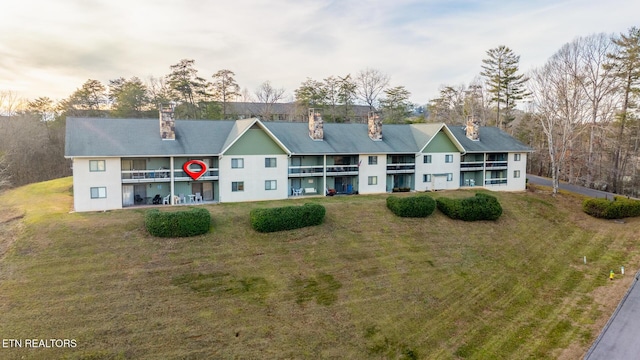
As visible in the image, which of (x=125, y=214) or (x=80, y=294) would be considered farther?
(x=125, y=214)

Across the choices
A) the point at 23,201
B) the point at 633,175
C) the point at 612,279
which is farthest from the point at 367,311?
the point at 633,175

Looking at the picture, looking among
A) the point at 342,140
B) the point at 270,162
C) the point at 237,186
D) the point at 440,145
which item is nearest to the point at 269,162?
the point at 270,162

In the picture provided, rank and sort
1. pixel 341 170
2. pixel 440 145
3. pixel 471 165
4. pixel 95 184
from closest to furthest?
1. pixel 95 184
2. pixel 341 170
3. pixel 440 145
4. pixel 471 165

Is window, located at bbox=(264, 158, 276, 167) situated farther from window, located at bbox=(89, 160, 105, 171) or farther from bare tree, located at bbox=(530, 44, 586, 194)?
bare tree, located at bbox=(530, 44, 586, 194)

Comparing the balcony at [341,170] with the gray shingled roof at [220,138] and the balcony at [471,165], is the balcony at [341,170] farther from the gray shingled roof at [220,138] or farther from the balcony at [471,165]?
the balcony at [471,165]

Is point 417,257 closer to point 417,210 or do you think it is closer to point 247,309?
point 417,210

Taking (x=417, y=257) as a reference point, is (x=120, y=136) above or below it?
above

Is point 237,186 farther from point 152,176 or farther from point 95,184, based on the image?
point 95,184
